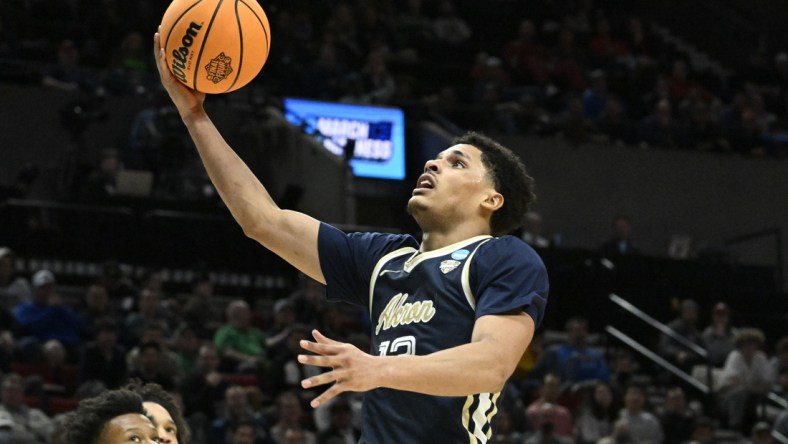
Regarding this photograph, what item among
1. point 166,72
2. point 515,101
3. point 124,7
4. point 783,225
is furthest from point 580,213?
point 166,72

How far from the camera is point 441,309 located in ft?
14.7

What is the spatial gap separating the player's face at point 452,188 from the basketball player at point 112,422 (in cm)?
148

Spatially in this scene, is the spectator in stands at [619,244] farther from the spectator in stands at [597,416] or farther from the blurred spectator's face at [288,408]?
the blurred spectator's face at [288,408]

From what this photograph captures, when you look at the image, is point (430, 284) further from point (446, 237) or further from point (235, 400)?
point (235, 400)

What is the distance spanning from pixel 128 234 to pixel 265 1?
6.56 metres

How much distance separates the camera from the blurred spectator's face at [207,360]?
42.1ft

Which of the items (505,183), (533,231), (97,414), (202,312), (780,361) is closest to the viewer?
(505,183)

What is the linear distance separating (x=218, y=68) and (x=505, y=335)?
156 centimetres

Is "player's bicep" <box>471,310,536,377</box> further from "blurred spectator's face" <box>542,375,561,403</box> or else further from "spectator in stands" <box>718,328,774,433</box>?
"spectator in stands" <box>718,328,774,433</box>

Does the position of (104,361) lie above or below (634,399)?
above

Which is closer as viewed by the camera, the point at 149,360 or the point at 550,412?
the point at 149,360

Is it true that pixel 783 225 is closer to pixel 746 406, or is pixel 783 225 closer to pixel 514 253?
pixel 746 406

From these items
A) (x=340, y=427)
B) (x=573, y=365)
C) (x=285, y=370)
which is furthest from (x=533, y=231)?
(x=340, y=427)

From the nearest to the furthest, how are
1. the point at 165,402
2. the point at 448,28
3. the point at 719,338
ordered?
1. the point at 165,402
2. the point at 719,338
3. the point at 448,28
